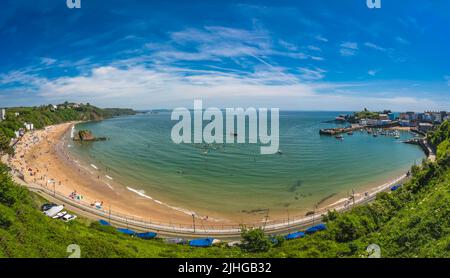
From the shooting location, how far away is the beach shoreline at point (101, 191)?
20672mm

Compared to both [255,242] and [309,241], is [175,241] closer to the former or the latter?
[255,242]

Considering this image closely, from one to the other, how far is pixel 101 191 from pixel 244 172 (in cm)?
1430

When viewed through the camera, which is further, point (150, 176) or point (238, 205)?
point (150, 176)

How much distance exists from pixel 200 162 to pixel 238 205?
14559 mm

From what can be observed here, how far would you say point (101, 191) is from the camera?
87.6 ft

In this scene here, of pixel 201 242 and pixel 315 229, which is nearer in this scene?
pixel 201 242

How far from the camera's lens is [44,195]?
2180 cm

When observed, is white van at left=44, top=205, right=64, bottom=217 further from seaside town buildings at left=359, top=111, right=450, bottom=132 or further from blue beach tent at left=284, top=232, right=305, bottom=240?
seaside town buildings at left=359, top=111, right=450, bottom=132

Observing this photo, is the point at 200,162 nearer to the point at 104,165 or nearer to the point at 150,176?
the point at 150,176

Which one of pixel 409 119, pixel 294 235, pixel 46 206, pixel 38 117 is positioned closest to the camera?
pixel 294 235

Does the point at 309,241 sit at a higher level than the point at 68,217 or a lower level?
higher

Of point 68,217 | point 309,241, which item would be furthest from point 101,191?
point 309,241
